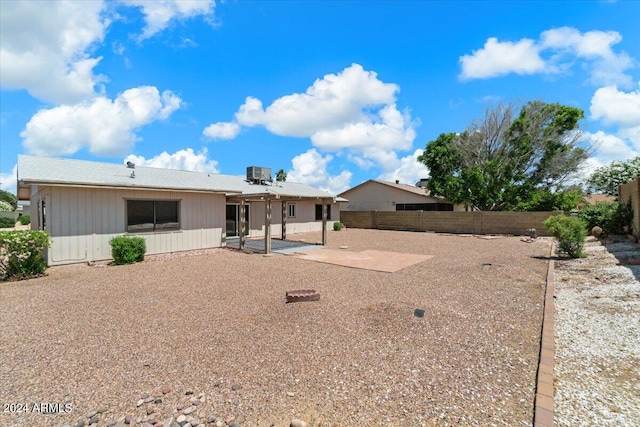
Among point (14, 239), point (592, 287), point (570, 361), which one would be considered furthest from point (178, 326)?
point (592, 287)

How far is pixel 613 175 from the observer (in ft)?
118

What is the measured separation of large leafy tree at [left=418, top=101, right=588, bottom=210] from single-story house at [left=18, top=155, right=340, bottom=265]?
1694cm

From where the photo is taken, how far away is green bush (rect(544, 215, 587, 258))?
995 cm

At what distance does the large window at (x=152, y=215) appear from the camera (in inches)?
432

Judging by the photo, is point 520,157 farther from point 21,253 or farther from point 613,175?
point 21,253

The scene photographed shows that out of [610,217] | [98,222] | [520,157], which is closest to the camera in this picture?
[98,222]

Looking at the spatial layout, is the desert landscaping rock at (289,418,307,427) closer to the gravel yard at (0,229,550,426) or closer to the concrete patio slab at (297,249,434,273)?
the gravel yard at (0,229,550,426)

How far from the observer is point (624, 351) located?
12.3ft

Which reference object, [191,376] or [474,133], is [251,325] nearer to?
[191,376]

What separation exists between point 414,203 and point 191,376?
26.0 metres

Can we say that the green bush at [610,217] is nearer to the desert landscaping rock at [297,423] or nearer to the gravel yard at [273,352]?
the gravel yard at [273,352]

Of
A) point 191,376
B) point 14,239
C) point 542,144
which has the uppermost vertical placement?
point 542,144

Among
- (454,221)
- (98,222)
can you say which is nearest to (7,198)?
(98,222)

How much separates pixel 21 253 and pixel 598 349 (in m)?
11.6
